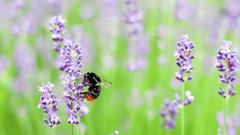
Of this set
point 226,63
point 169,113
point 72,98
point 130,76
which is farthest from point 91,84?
point 130,76

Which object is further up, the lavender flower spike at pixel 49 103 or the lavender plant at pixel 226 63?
the lavender plant at pixel 226 63

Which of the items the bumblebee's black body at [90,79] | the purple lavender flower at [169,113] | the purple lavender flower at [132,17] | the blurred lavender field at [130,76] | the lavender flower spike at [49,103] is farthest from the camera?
the blurred lavender field at [130,76]

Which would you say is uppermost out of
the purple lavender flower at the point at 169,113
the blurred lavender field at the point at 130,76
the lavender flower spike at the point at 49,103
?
the blurred lavender field at the point at 130,76

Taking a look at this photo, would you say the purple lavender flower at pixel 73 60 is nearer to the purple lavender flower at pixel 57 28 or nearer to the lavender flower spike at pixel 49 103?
the lavender flower spike at pixel 49 103

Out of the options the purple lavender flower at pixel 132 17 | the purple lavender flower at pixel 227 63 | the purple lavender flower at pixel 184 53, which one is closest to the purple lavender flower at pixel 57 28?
the purple lavender flower at pixel 184 53

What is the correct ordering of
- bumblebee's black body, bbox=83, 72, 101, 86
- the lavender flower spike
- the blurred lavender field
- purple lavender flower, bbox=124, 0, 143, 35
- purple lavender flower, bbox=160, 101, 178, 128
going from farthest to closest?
the blurred lavender field, purple lavender flower, bbox=124, 0, 143, 35, purple lavender flower, bbox=160, 101, 178, 128, bumblebee's black body, bbox=83, 72, 101, 86, the lavender flower spike

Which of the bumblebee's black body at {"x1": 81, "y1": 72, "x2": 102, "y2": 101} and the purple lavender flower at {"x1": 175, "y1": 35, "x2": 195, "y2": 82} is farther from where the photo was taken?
the bumblebee's black body at {"x1": 81, "y1": 72, "x2": 102, "y2": 101}

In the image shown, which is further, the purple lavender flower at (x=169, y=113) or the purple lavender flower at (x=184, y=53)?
the purple lavender flower at (x=169, y=113)

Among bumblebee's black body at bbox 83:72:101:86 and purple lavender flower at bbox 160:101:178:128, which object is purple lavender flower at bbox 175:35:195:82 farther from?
purple lavender flower at bbox 160:101:178:128

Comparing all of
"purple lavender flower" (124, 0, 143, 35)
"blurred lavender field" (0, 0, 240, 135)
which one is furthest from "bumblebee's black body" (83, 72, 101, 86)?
"purple lavender flower" (124, 0, 143, 35)

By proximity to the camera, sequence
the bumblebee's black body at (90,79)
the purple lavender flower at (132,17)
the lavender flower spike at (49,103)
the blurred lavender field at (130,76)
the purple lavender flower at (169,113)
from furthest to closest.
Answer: the blurred lavender field at (130,76), the purple lavender flower at (132,17), the purple lavender flower at (169,113), the bumblebee's black body at (90,79), the lavender flower spike at (49,103)
